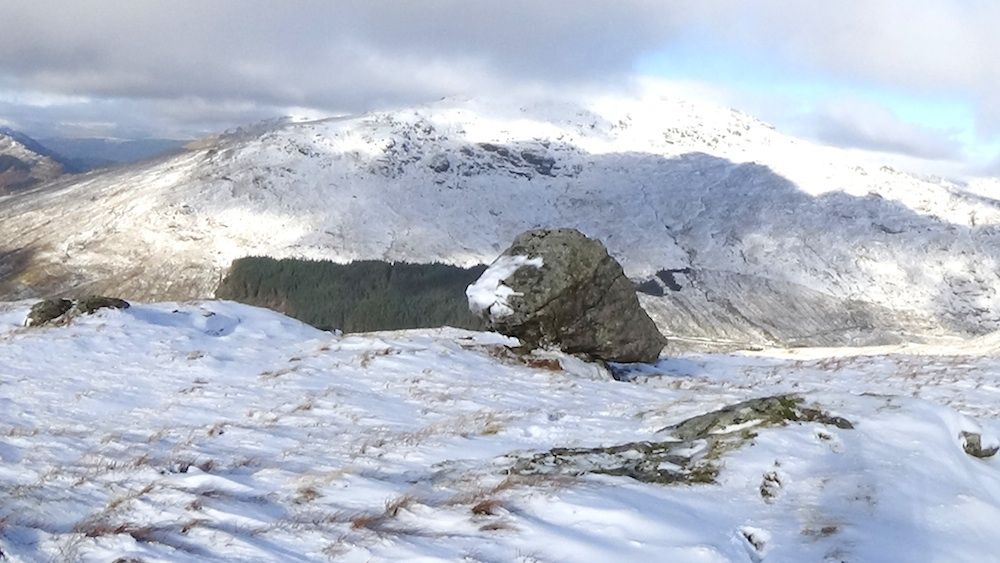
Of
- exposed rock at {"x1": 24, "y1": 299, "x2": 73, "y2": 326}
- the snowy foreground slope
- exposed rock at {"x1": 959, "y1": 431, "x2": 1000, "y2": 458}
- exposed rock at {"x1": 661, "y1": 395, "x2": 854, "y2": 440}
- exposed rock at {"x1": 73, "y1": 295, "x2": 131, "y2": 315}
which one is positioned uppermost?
exposed rock at {"x1": 959, "y1": 431, "x2": 1000, "y2": 458}

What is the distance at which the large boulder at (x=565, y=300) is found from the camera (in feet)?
83.4

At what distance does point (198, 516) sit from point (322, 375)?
12.6 m

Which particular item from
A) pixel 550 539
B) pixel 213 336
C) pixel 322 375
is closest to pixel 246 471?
pixel 550 539

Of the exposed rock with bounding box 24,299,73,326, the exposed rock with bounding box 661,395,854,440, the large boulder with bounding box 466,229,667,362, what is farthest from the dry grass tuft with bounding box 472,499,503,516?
the exposed rock with bounding box 24,299,73,326

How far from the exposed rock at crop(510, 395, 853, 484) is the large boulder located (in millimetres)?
13023

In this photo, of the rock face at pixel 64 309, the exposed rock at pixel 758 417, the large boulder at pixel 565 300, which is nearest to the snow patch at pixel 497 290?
the large boulder at pixel 565 300

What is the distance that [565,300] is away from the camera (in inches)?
1008

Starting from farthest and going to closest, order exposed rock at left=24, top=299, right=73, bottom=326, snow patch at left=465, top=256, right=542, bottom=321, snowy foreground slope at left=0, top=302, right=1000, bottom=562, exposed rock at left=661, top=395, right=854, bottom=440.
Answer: exposed rock at left=24, top=299, right=73, bottom=326 → snow patch at left=465, top=256, right=542, bottom=321 → exposed rock at left=661, top=395, right=854, bottom=440 → snowy foreground slope at left=0, top=302, right=1000, bottom=562

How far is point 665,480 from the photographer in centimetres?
911

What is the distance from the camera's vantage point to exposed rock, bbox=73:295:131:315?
2733cm

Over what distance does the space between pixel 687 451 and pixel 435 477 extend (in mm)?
3730

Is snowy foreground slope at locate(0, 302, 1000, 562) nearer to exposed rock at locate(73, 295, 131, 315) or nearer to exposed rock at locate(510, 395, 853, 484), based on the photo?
exposed rock at locate(510, 395, 853, 484)

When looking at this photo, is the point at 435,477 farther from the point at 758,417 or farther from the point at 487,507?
the point at 758,417

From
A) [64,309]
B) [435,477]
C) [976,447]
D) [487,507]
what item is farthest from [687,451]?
[64,309]
